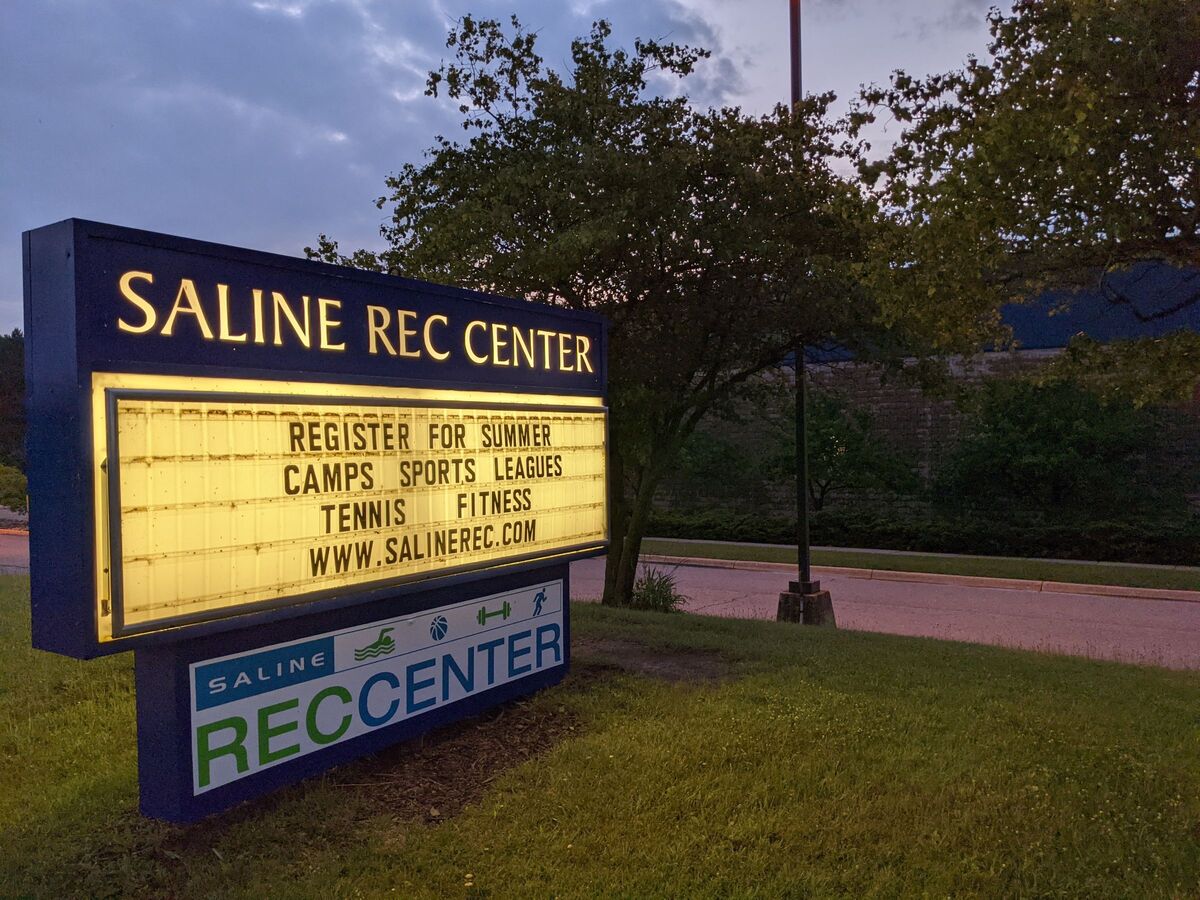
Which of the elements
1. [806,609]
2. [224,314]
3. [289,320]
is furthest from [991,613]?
[224,314]

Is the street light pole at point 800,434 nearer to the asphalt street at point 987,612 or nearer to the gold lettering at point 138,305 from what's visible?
the asphalt street at point 987,612

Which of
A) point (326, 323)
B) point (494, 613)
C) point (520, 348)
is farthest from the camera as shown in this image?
point (520, 348)

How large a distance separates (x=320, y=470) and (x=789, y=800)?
3.45m

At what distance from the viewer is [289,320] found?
17.6 feet

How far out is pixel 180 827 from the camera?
5.03 meters

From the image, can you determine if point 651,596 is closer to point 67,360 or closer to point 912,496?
point 67,360

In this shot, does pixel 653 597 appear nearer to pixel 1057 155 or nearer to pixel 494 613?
pixel 494 613

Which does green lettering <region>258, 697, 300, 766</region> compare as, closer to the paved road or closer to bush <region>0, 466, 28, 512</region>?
the paved road

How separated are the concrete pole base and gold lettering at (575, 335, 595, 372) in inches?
284

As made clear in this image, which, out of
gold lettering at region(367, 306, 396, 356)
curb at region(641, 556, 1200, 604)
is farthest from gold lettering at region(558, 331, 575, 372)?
curb at region(641, 556, 1200, 604)

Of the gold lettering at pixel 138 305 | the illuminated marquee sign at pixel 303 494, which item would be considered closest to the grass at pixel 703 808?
the illuminated marquee sign at pixel 303 494

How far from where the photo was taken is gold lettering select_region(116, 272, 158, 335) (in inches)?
178

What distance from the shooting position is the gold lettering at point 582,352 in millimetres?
8031

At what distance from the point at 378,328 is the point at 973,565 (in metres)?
16.8
